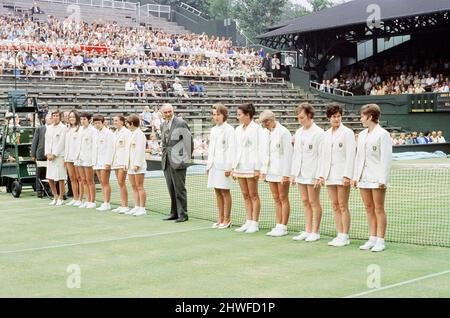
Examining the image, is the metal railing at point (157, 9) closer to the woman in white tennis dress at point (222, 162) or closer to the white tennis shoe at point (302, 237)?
the woman in white tennis dress at point (222, 162)

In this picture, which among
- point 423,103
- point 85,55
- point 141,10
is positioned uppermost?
point 141,10

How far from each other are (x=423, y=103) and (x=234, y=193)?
2098 cm

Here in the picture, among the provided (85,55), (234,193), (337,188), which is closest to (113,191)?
(234,193)

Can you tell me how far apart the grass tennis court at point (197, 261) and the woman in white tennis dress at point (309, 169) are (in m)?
0.38

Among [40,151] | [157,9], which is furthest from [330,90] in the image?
[40,151]

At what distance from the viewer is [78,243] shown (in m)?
10.9

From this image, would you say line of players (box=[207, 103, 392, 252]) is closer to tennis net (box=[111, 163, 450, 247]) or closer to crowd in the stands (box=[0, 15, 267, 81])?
tennis net (box=[111, 163, 450, 247])

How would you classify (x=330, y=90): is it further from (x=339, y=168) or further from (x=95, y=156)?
(x=339, y=168)

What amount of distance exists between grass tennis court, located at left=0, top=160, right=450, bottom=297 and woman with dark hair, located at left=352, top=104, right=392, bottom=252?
0.35 m

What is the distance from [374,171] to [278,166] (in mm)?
1834

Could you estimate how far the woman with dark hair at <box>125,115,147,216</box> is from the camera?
13836 mm

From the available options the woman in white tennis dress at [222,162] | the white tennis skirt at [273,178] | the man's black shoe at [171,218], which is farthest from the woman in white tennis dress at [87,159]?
the white tennis skirt at [273,178]

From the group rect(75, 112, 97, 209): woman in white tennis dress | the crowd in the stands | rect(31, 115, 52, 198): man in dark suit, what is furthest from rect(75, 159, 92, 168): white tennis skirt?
the crowd in the stands
